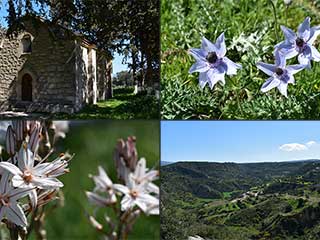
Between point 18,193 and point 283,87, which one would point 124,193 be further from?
point 283,87

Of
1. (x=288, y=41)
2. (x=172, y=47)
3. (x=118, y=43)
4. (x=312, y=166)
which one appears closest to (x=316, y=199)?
(x=312, y=166)

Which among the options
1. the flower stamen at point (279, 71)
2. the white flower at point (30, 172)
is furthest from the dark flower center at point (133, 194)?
the flower stamen at point (279, 71)

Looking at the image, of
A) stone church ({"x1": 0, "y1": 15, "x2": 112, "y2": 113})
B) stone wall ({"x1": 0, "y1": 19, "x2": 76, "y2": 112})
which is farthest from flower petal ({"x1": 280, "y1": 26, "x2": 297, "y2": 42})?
stone wall ({"x1": 0, "y1": 19, "x2": 76, "y2": 112})

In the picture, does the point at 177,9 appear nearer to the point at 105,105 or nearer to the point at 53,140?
the point at 105,105

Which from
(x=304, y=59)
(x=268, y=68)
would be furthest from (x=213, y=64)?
(x=304, y=59)

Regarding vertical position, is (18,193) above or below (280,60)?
below

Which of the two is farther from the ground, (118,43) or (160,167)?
(118,43)

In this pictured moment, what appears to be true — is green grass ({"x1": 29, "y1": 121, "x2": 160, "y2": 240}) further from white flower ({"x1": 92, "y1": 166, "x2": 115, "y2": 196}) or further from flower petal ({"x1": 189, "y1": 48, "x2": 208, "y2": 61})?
flower petal ({"x1": 189, "y1": 48, "x2": 208, "y2": 61})
